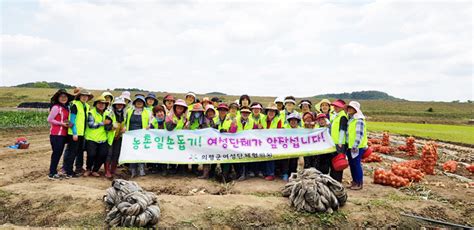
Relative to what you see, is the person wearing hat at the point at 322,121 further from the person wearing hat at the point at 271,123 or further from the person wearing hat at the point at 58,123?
the person wearing hat at the point at 58,123

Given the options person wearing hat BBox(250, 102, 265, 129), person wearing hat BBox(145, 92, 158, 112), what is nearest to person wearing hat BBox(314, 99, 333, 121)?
person wearing hat BBox(250, 102, 265, 129)

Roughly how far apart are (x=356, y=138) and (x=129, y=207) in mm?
4210

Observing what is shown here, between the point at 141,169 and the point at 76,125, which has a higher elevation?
the point at 76,125

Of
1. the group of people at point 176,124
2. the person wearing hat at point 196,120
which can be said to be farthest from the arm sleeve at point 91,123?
the person wearing hat at point 196,120

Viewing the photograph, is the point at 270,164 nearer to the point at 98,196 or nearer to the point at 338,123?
the point at 338,123

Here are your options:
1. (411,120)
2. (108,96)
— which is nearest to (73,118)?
(108,96)

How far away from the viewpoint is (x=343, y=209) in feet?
19.2

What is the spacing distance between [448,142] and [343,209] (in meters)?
14.4

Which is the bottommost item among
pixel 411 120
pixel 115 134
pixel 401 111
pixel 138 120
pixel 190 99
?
pixel 411 120

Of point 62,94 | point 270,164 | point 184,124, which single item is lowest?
point 270,164

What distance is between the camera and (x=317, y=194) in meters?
5.72

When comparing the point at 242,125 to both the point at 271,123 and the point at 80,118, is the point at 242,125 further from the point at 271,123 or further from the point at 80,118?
the point at 80,118

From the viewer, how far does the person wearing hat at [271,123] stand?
7.61 m

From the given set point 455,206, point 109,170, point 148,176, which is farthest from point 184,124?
point 455,206
